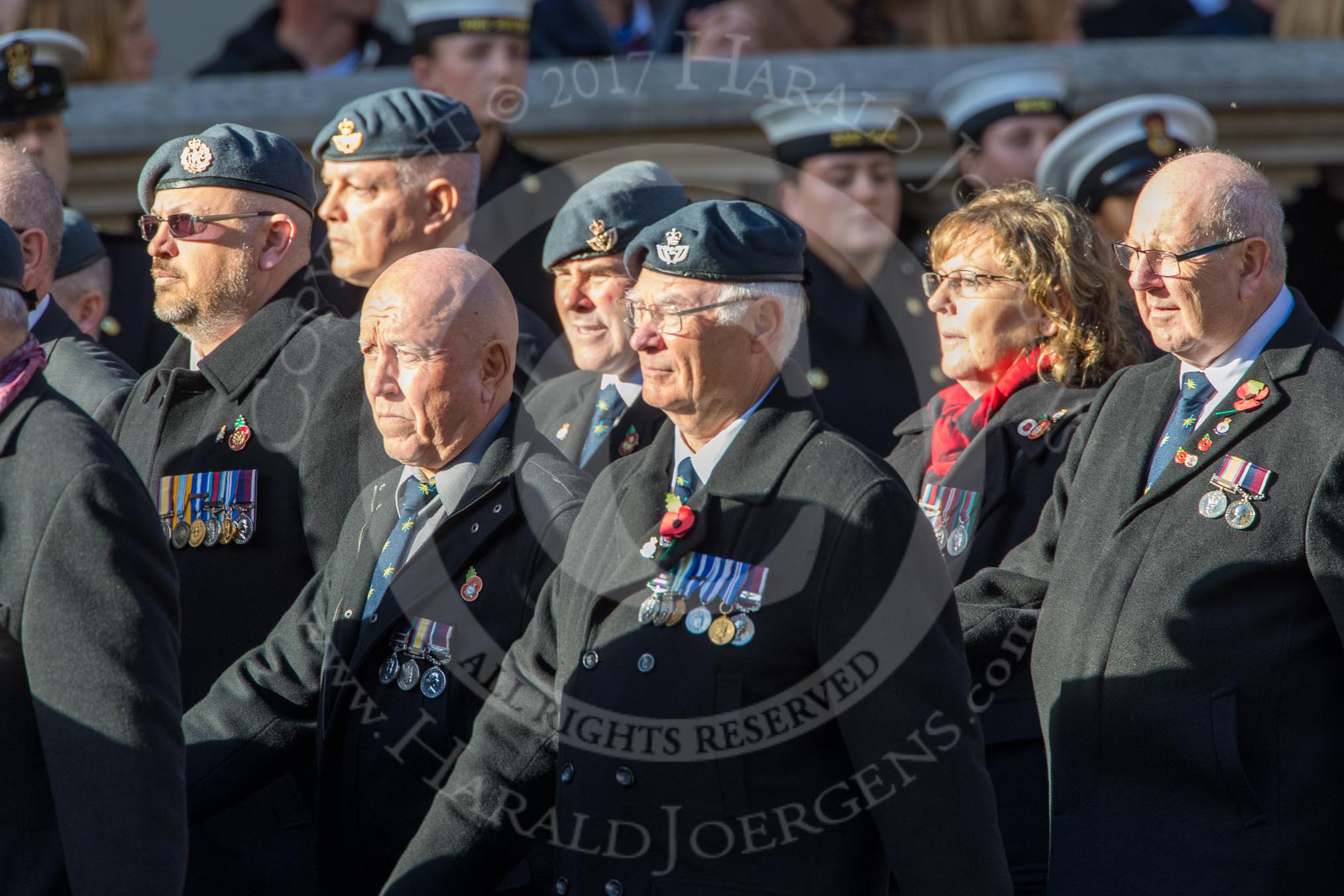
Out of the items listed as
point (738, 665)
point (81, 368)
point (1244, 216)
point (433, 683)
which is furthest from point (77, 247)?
point (1244, 216)

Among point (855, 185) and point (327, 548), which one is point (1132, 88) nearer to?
point (855, 185)

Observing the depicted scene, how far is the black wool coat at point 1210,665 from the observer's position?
3.71 m

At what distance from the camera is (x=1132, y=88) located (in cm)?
743

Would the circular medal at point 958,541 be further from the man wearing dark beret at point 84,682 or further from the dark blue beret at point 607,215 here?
the man wearing dark beret at point 84,682

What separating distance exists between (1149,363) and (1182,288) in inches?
12.3

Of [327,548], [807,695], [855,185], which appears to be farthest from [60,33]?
[807,695]

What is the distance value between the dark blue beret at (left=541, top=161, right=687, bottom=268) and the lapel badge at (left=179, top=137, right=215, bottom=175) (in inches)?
37.8

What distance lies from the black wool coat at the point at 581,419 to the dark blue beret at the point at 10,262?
5.89ft

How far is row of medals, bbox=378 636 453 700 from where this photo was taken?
3.77 meters

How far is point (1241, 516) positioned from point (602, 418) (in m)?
1.83

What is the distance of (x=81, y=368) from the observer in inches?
196

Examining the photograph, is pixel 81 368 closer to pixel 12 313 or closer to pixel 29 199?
pixel 29 199

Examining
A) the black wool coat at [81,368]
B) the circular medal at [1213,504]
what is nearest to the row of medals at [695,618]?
the circular medal at [1213,504]

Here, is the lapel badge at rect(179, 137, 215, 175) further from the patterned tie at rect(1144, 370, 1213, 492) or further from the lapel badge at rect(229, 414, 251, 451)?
the patterned tie at rect(1144, 370, 1213, 492)
